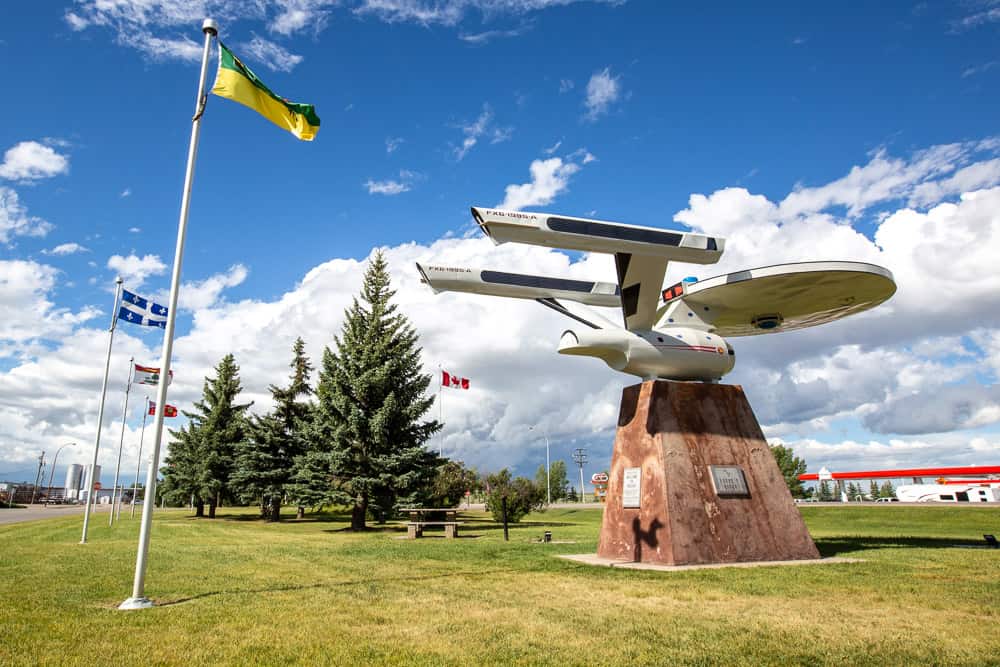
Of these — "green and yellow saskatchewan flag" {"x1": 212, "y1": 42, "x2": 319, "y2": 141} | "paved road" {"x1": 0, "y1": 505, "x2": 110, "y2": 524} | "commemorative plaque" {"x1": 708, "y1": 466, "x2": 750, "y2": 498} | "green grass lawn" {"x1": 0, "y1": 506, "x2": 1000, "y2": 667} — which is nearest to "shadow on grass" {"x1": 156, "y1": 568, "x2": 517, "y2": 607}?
"green grass lawn" {"x1": 0, "y1": 506, "x2": 1000, "y2": 667}

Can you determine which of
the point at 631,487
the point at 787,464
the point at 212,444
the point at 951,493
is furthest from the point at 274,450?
the point at 951,493

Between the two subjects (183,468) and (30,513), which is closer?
(183,468)

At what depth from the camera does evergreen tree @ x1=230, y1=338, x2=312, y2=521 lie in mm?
31047

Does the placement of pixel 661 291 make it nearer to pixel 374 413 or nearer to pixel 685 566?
pixel 685 566

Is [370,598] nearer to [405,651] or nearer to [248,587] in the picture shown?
[248,587]

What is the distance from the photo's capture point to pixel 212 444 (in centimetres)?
3588

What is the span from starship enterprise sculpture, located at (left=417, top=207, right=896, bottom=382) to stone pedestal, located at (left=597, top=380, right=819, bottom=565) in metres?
0.74

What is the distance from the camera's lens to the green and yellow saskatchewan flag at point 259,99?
29.7ft

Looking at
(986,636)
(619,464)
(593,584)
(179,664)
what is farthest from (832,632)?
(619,464)

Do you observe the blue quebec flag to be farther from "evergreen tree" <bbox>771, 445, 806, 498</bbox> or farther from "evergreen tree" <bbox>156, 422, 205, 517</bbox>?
"evergreen tree" <bbox>771, 445, 806, 498</bbox>

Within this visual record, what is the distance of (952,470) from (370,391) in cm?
5976

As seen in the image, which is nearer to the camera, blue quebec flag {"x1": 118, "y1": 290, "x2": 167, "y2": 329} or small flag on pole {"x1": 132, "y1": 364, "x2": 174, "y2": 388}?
blue quebec flag {"x1": 118, "y1": 290, "x2": 167, "y2": 329}

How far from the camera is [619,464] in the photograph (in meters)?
12.8

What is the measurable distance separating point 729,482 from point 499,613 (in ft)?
22.3
